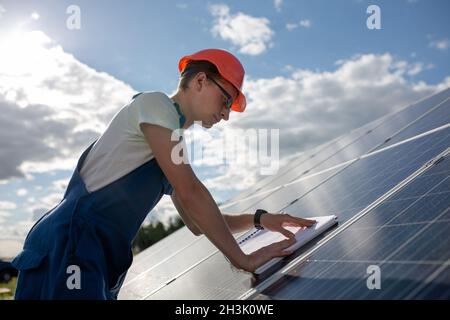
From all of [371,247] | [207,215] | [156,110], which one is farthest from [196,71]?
[371,247]

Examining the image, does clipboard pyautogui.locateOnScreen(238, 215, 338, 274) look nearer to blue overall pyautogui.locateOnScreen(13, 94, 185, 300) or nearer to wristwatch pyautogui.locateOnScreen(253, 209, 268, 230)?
wristwatch pyautogui.locateOnScreen(253, 209, 268, 230)

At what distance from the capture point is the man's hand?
10.2 ft

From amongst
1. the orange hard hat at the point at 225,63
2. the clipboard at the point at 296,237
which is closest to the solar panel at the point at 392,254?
the clipboard at the point at 296,237

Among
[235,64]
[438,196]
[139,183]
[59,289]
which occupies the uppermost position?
[235,64]

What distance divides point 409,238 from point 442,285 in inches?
22.9

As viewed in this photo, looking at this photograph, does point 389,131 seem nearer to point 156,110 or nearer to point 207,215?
point 207,215

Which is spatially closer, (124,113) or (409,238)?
(409,238)

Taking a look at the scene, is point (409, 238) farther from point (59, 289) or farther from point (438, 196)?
point (59, 289)

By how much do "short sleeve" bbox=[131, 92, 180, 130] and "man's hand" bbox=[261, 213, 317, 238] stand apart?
113cm

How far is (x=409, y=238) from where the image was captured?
84.6 inches
